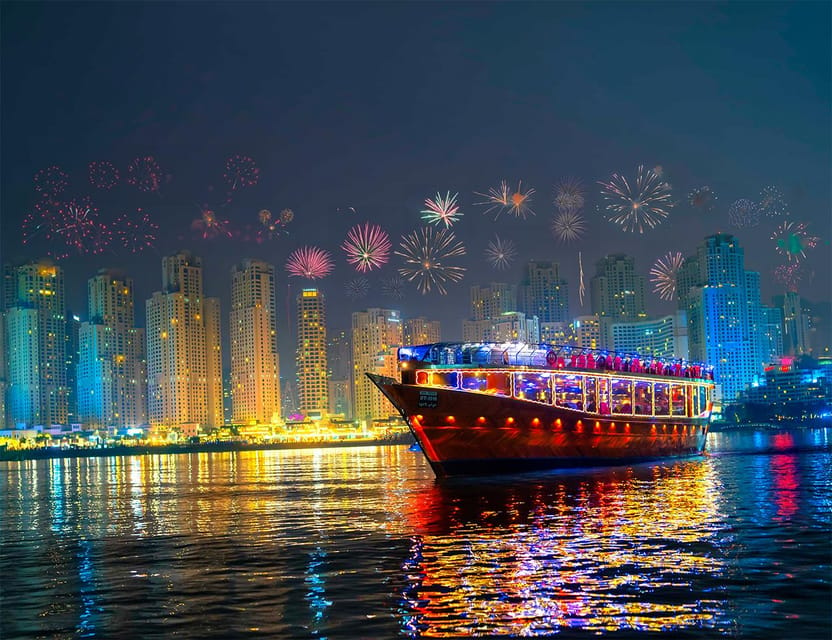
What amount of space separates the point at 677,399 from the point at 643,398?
7268mm

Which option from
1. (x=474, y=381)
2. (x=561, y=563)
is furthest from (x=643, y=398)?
(x=561, y=563)

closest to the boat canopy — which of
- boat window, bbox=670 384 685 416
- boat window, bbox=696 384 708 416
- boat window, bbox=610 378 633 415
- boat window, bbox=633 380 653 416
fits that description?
boat window, bbox=610 378 633 415

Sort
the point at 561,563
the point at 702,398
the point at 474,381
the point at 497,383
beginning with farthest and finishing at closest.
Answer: the point at 702,398
the point at 497,383
the point at 474,381
the point at 561,563

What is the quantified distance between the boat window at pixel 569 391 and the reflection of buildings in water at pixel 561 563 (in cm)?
2152

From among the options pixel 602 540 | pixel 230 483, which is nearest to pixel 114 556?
pixel 602 540

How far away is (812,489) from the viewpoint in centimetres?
5259

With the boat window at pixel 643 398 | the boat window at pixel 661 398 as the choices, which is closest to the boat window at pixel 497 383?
the boat window at pixel 643 398

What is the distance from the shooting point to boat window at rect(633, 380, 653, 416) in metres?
82.0

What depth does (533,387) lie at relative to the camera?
70500 millimetres

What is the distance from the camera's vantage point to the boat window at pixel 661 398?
85000mm

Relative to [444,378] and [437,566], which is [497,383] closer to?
[444,378]

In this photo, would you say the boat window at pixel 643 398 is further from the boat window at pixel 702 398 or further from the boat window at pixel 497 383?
the boat window at pixel 497 383

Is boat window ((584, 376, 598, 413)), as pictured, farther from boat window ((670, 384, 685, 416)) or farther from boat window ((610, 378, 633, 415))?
boat window ((670, 384, 685, 416))

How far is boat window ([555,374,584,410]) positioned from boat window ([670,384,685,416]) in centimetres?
1713
